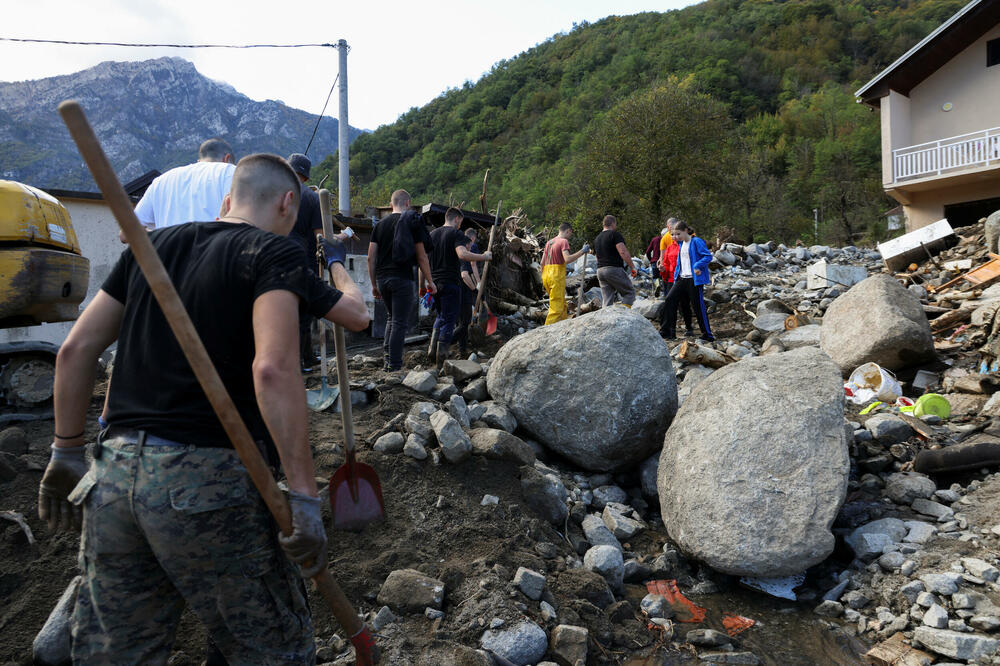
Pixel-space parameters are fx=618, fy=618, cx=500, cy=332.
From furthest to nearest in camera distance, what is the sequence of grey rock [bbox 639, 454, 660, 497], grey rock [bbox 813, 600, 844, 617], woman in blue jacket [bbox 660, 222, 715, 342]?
woman in blue jacket [bbox 660, 222, 715, 342] < grey rock [bbox 639, 454, 660, 497] < grey rock [bbox 813, 600, 844, 617]

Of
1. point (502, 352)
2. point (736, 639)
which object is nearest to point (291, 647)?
point (736, 639)

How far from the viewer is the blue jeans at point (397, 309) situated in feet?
20.1

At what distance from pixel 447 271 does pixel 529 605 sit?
4496 mm

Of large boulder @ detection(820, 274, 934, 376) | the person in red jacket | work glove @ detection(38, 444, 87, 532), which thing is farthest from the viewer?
the person in red jacket

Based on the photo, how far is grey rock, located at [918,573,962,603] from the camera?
3.51m

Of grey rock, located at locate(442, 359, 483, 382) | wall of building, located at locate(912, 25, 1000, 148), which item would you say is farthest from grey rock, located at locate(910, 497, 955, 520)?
wall of building, located at locate(912, 25, 1000, 148)

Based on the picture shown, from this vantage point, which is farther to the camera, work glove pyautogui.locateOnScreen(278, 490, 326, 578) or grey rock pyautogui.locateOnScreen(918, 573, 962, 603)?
grey rock pyautogui.locateOnScreen(918, 573, 962, 603)

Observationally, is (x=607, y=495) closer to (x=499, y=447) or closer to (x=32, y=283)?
(x=499, y=447)

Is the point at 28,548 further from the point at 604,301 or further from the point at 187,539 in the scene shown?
the point at 604,301

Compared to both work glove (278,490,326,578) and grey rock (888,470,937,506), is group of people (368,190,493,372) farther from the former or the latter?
work glove (278,490,326,578)

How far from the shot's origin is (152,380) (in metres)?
1.70

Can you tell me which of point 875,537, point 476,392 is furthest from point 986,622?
point 476,392

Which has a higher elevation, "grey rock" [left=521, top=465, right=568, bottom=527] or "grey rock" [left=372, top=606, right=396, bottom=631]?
"grey rock" [left=521, top=465, right=568, bottom=527]

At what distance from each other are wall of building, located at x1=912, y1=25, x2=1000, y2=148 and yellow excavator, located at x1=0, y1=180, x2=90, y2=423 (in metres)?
20.9
